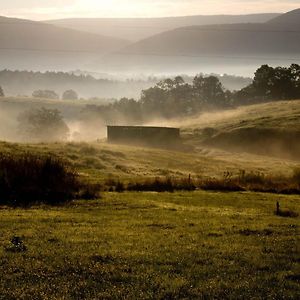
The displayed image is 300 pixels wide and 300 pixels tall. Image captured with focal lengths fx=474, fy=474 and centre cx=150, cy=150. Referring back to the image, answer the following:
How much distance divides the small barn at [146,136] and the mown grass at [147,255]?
76.0 m

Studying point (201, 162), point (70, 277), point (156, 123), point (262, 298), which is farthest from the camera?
point (156, 123)

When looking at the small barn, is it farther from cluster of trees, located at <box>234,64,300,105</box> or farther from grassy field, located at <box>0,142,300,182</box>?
cluster of trees, located at <box>234,64,300,105</box>

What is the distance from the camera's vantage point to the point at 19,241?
50.0 feet

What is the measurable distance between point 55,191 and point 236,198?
11.7m

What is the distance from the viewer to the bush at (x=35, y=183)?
24828 mm

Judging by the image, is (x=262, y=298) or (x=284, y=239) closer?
(x=262, y=298)

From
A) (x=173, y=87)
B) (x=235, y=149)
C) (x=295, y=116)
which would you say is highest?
(x=173, y=87)

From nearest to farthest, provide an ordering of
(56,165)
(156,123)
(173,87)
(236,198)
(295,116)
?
(56,165)
(236,198)
(295,116)
(156,123)
(173,87)

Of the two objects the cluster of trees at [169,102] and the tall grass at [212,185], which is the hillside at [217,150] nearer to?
the tall grass at [212,185]

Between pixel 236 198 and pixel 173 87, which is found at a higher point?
pixel 173 87

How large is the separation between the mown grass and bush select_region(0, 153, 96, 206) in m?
2.34

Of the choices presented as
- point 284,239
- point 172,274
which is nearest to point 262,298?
point 172,274

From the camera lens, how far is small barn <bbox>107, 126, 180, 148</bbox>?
99.1 m

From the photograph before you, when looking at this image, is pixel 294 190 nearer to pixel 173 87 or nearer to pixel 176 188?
pixel 176 188
